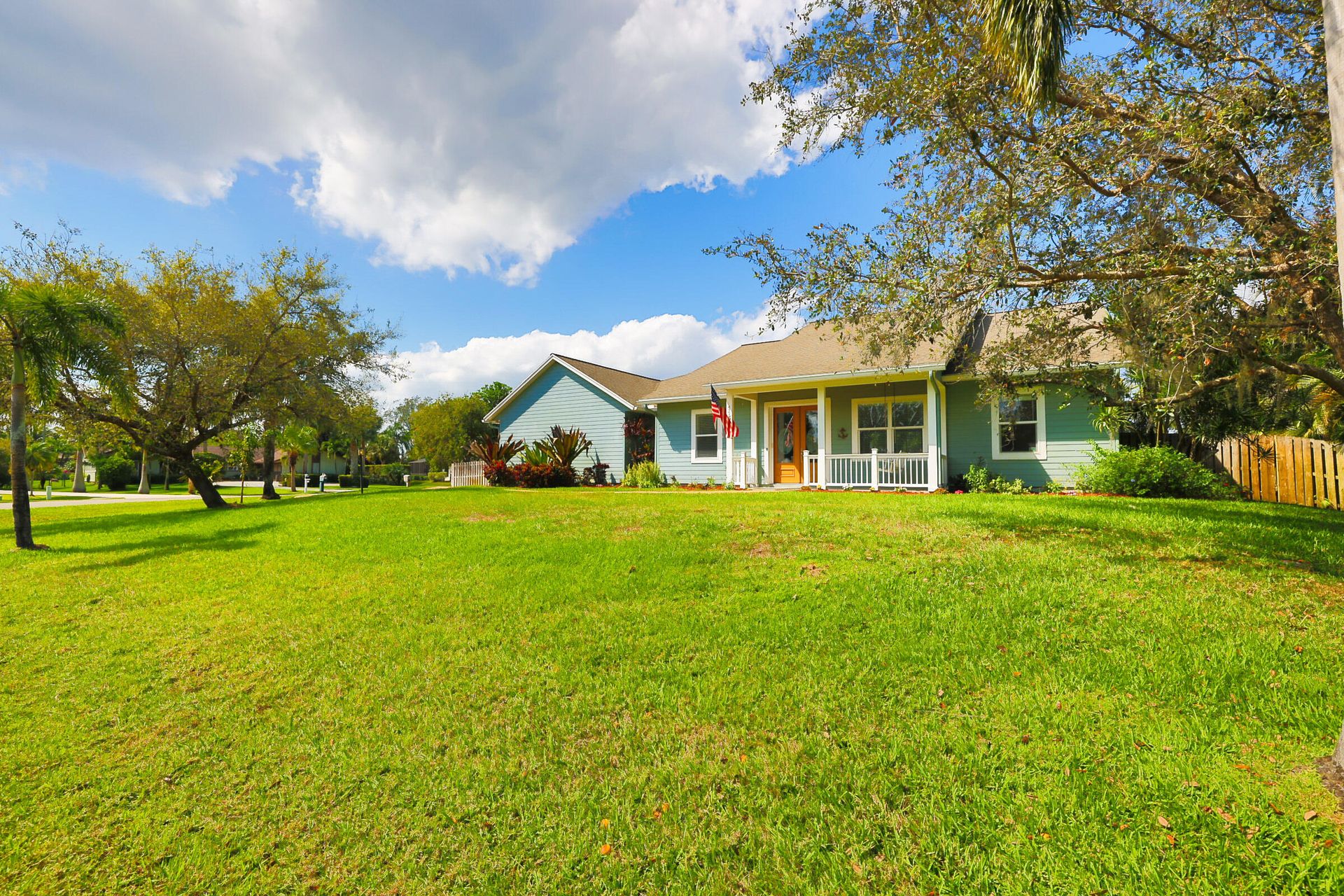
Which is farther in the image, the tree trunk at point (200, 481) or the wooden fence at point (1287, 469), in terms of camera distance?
the tree trunk at point (200, 481)

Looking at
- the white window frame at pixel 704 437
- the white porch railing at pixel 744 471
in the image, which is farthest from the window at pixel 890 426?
the white window frame at pixel 704 437

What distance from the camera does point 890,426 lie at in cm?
1560

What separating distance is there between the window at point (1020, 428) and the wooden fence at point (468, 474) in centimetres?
1744

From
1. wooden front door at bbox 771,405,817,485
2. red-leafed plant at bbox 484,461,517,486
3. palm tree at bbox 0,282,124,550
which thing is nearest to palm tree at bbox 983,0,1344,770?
wooden front door at bbox 771,405,817,485

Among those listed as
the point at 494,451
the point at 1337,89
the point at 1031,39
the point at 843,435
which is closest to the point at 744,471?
the point at 843,435

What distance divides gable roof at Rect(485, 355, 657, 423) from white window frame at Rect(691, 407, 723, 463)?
2.63 m

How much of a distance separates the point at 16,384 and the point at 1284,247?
1920 cm

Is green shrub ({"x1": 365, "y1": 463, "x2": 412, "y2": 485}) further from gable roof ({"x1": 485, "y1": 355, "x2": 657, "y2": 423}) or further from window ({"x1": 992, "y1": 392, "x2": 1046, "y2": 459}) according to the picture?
window ({"x1": 992, "y1": 392, "x2": 1046, "y2": 459})

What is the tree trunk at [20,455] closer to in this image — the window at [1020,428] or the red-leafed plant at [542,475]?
the red-leafed plant at [542,475]

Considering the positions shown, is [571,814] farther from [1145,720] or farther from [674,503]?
[674,503]

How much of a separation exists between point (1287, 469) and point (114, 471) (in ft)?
166

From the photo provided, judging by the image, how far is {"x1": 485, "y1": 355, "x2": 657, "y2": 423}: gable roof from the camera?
20.6 meters

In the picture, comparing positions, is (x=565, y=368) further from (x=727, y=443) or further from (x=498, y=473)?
(x=727, y=443)

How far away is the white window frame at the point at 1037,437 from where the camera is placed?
45.2 feet
